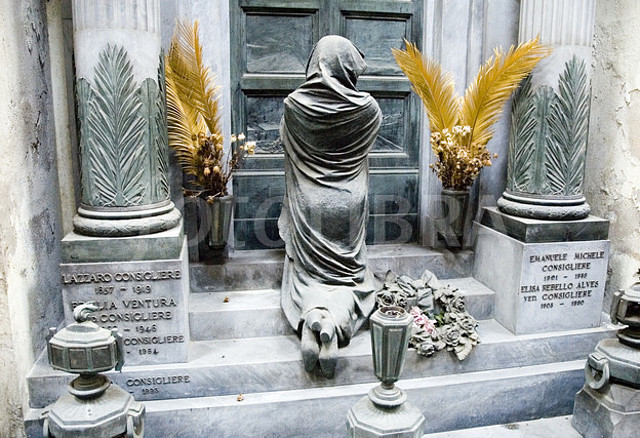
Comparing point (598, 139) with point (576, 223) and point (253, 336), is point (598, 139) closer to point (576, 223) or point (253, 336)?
point (576, 223)

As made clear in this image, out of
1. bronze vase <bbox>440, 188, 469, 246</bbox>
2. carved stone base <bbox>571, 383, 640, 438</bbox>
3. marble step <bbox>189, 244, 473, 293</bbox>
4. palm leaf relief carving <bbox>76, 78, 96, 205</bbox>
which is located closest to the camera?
carved stone base <bbox>571, 383, 640, 438</bbox>

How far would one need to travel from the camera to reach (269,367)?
3717 mm

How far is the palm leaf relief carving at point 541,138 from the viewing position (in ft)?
14.0

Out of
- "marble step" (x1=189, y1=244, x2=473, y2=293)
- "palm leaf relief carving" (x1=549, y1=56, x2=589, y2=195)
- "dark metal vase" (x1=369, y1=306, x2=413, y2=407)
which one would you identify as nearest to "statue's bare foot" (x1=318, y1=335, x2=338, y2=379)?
"dark metal vase" (x1=369, y1=306, x2=413, y2=407)

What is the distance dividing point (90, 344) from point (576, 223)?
343 centimetres

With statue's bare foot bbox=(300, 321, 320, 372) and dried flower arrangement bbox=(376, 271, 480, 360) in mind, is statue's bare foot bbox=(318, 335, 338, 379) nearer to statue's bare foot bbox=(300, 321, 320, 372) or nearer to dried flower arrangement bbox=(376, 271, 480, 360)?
statue's bare foot bbox=(300, 321, 320, 372)

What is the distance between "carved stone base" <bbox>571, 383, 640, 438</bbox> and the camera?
3.45 meters

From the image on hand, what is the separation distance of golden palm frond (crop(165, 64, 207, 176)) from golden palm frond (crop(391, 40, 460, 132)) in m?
1.67

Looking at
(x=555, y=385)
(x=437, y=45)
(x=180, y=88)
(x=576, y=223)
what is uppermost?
(x=437, y=45)

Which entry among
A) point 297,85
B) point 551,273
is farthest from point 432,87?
point 551,273

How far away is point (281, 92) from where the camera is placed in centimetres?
488

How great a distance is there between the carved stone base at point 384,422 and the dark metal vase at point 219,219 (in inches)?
71.5

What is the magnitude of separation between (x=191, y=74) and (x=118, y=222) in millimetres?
1239

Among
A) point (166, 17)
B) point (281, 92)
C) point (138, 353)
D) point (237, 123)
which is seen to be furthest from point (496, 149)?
point (138, 353)
